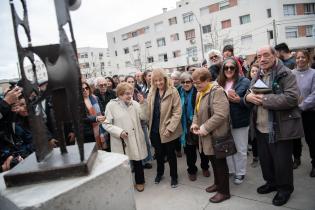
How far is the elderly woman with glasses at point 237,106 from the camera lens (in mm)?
3939

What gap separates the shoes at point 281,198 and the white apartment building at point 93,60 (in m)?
59.8

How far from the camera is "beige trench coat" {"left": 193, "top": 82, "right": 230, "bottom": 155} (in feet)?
11.3

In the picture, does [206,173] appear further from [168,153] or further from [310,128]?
[310,128]

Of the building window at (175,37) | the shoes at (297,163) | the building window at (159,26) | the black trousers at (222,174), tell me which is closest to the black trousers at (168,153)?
the black trousers at (222,174)

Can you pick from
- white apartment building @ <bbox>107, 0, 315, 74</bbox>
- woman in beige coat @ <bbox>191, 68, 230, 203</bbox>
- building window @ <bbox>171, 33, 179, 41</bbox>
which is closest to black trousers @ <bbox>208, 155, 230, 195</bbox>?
woman in beige coat @ <bbox>191, 68, 230, 203</bbox>

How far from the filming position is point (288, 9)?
2986 cm

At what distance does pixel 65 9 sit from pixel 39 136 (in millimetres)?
989

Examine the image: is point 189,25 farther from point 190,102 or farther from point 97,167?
point 97,167

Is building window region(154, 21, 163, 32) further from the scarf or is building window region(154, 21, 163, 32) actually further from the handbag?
the handbag

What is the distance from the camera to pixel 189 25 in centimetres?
3575

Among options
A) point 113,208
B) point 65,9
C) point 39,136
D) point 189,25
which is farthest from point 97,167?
point 189,25

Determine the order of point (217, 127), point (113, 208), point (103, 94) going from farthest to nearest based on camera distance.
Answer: point (103, 94) → point (217, 127) → point (113, 208)

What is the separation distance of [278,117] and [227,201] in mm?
1353

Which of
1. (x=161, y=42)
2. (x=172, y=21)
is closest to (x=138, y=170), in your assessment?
(x=172, y=21)
